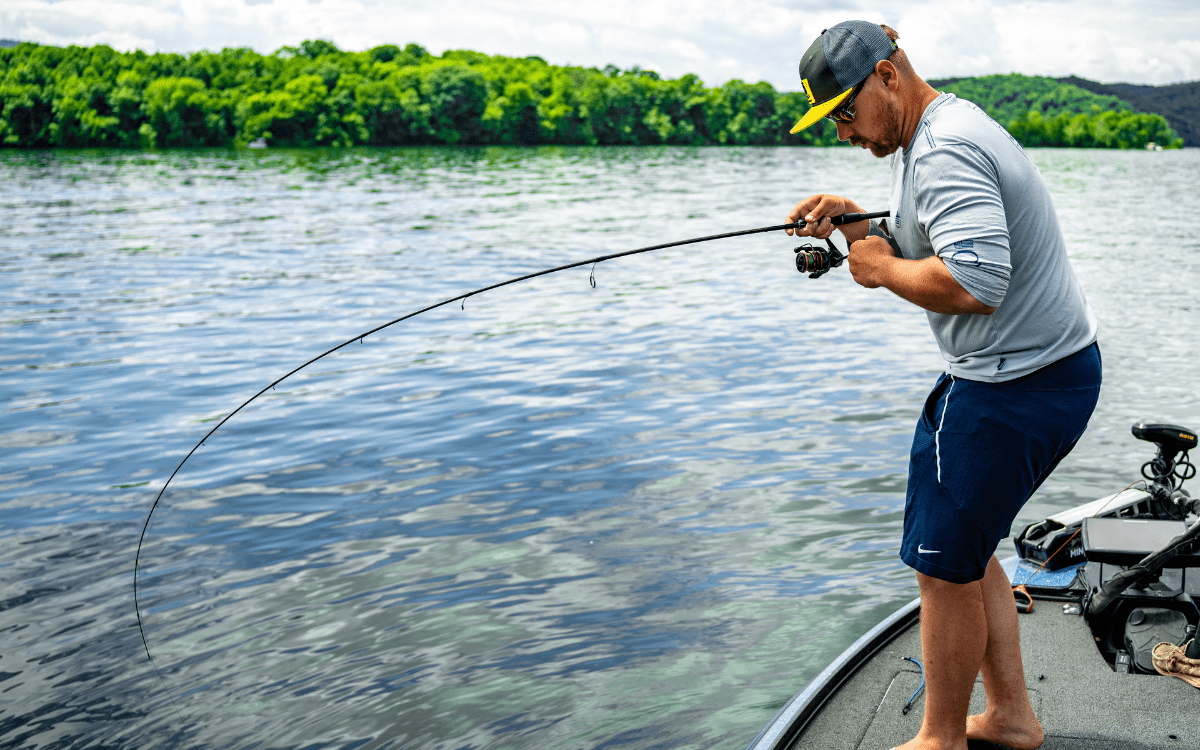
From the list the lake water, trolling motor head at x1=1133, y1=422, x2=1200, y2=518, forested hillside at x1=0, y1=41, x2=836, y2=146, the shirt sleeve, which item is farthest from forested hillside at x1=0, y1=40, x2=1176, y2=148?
the shirt sleeve

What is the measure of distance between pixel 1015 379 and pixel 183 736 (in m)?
3.79

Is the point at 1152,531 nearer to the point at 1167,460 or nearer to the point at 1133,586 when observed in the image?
the point at 1133,586

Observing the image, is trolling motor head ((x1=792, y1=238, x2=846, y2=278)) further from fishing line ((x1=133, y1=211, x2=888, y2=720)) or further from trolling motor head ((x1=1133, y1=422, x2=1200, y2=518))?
trolling motor head ((x1=1133, y1=422, x2=1200, y2=518))

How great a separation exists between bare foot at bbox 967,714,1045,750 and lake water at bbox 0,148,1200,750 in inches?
64.1

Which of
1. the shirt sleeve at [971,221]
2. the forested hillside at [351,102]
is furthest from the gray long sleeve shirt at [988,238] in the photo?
the forested hillside at [351,102]

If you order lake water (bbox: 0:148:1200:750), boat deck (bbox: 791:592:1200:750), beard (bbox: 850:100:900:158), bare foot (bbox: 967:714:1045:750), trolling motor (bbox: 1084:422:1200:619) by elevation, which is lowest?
lake water (bbox: 0:148:1200:750)

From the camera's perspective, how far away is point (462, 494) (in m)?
6.94

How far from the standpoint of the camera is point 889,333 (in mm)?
12938

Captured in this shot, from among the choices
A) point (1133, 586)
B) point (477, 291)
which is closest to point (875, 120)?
point (477, 291)

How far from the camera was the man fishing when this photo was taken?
2.24m

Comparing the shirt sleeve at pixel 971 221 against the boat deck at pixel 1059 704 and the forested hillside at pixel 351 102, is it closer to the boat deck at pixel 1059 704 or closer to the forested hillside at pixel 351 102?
the boat deck at pixel 1059 704

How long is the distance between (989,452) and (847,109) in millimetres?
948

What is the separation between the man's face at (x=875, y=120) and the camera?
2.39 m

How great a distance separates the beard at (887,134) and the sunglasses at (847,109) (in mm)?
70
